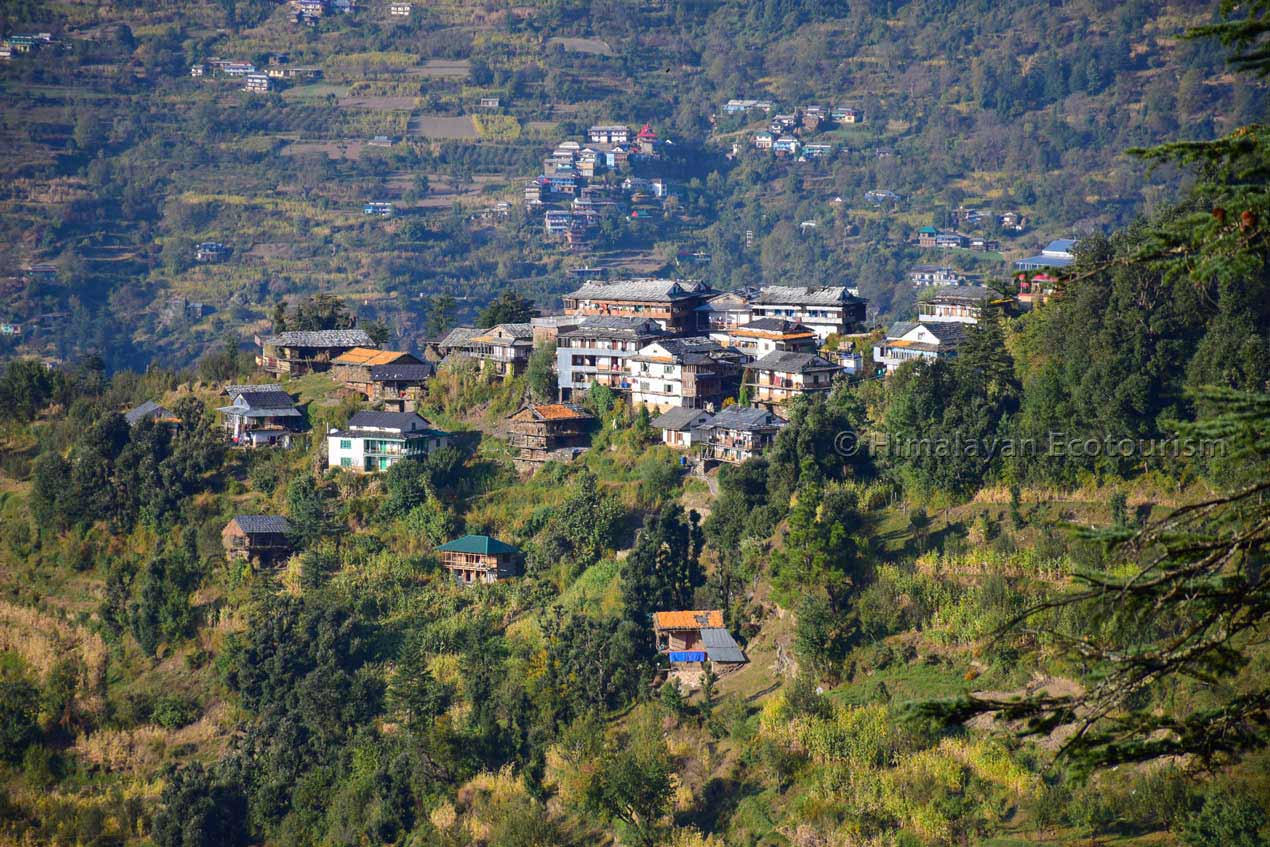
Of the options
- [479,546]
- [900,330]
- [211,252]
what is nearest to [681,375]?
[479,546]

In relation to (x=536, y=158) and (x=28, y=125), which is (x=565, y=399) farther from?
(x=28, y=125)

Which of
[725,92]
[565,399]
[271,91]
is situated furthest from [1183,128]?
[565,399]

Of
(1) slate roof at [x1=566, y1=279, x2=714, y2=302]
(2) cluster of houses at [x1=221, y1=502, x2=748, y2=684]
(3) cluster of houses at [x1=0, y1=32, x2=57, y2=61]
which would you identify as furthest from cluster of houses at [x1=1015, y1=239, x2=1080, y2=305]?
(3) cluster of houses at [x1=0, y1=32, x2=57, y2=61]

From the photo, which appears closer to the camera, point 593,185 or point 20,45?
point 593,185

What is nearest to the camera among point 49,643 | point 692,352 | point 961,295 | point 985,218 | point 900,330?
point 49,643

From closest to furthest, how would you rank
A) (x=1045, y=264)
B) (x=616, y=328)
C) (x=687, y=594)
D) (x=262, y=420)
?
(x=687, y=594), (x=262, y=420), (x=616, y=328), (x=1045, y=264)

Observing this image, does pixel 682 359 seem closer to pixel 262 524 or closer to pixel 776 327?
pixel 776 327

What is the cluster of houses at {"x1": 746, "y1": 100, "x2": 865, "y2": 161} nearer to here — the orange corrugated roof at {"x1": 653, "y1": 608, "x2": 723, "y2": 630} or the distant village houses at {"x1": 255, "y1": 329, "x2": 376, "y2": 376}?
the distant village houses at {"x1": 255, "y1": 329, "x2": 376, "y2": 376}
